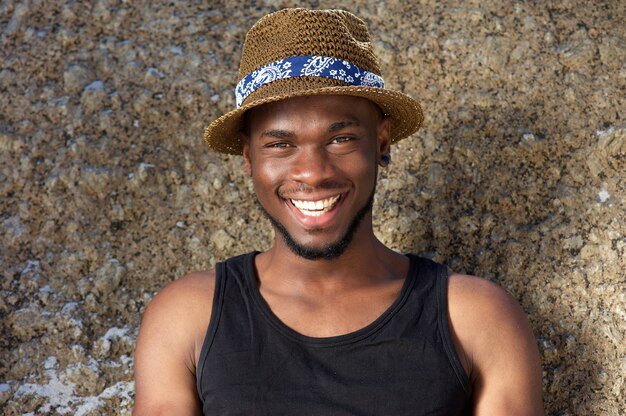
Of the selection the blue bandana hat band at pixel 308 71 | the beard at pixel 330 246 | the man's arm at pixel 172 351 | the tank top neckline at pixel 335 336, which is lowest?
the man's arm at pixel 172 351

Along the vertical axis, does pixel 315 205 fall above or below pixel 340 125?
below

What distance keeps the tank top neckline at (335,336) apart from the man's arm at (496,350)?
153 mm

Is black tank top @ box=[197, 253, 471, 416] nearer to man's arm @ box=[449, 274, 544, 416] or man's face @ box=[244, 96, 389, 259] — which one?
man's arm @ box=[449, 274, 544, 416]

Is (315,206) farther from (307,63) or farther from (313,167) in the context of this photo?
(307,63)

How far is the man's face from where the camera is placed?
9.42ft

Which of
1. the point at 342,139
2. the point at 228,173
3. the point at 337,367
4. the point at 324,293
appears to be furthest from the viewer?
the point at 228,173

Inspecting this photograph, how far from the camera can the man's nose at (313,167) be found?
9.34 feet

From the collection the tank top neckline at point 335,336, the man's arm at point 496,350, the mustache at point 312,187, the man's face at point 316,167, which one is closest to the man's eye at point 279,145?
the man's face at point 316,167

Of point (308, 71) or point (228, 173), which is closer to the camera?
point (308, 71)

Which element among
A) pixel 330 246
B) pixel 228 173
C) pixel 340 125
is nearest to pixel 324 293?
pixel 330 246

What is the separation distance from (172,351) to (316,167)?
75 centimetres

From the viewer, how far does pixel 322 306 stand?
9.81 ft

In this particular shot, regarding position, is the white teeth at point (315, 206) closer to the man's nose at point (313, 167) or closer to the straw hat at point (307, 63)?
the man's nose at point (313, 167)

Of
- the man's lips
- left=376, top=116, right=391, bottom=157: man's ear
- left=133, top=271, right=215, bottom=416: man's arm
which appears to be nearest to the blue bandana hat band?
left=376, top=116, right=391, bottom=157: man's ear
